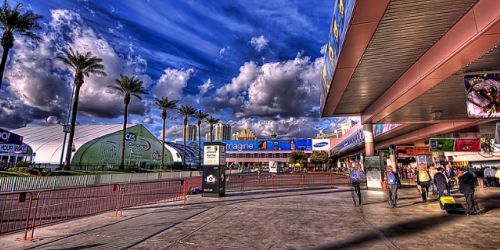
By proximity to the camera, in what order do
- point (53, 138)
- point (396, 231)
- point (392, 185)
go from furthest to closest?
point (53, 138), point (392, 185), point (396, 231)

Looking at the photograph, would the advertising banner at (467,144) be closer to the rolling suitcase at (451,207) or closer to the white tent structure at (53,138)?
the rolling suitcase at (451,207)

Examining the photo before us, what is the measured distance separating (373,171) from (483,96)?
36.1 feet

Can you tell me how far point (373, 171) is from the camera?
1845 centimetres

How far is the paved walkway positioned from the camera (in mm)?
5820

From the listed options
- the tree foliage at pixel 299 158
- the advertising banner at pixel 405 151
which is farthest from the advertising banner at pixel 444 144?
the tree foliage at pixel 299 158

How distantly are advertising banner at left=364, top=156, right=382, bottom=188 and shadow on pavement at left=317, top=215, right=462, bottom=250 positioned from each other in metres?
9.43

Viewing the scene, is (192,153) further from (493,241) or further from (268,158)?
(493,241)

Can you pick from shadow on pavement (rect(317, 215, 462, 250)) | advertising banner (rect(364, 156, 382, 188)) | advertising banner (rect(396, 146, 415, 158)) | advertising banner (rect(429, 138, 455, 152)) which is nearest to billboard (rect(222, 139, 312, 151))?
advertising banner (rect(396, 146, 415, 158))

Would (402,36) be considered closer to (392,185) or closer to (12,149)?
(392,185)

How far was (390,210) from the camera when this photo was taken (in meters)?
10.2

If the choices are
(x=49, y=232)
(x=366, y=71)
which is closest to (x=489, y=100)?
(x=366, y=71)

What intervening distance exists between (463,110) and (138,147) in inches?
2682

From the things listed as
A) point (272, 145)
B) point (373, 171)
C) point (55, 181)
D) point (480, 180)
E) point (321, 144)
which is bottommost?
point (55, 181)

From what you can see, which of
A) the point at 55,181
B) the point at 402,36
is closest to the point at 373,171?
the point at 402,36
